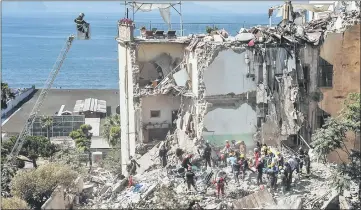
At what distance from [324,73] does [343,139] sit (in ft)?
16.4

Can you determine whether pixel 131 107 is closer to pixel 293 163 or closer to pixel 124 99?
pixel 124 99

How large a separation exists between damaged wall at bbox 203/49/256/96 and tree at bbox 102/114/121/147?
591 inches

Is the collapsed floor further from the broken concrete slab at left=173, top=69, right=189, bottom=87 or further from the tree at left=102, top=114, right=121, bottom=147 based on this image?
the tree at left=102, top=114, right=121, bottom=147

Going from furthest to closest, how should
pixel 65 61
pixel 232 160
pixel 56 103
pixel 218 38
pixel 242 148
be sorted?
pixel 65 61 < pixel 56 103 < pixel 218 38 < pixel 242 148 < pixel 232 160

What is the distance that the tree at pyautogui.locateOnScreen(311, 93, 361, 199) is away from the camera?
26188 millimetres

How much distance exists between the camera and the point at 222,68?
31203 millimetres

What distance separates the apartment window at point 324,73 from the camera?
3148 centimetres

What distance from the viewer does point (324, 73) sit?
31875mm

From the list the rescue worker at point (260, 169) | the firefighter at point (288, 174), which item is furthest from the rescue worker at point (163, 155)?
the firefighter at point (288, 174)

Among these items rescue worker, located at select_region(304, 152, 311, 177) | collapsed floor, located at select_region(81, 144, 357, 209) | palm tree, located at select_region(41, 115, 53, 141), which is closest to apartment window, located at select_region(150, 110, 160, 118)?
collapsed floor, located at select_region(81, 144, 357, 209)

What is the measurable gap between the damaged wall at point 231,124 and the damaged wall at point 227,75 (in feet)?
2.99

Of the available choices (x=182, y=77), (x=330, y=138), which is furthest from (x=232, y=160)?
(x=182, y=77)

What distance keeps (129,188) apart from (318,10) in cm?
1608

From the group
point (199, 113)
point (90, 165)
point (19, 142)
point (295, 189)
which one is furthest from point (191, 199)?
point (90, 165)
